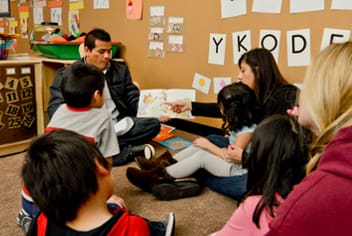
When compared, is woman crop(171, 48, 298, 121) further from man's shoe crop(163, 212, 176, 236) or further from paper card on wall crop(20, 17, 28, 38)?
paper card on wall crop(20, 17, 28, 38)

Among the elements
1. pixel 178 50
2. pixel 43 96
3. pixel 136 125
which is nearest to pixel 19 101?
pixel 43 96

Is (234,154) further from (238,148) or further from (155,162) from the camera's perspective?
(155,162)

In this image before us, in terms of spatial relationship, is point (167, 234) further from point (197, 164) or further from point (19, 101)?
point (19, 101)

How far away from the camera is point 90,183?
0.85 m

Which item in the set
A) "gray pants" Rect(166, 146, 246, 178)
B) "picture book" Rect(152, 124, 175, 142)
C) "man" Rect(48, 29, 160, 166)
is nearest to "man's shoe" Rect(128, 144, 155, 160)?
"man" Rect(48, 29, 160, 166)

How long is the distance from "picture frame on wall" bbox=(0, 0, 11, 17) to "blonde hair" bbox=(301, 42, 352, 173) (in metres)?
4.21

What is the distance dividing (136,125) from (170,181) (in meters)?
0.64

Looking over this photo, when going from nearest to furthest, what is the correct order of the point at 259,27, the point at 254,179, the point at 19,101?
the point at 254,179
the point at 259,27
the point at 19,101

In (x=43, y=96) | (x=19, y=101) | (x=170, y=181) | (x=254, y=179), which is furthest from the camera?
(x=43, y=96)

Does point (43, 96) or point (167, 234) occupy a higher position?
point (43, 96)

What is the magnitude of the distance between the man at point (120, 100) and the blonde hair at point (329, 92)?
1444 millimetres

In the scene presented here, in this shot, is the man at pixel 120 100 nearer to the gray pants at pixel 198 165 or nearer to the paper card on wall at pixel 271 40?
the gray pants at pixel 198 165

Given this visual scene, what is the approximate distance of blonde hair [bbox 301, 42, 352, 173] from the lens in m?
0.65

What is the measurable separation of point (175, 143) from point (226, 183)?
785 millimetres
